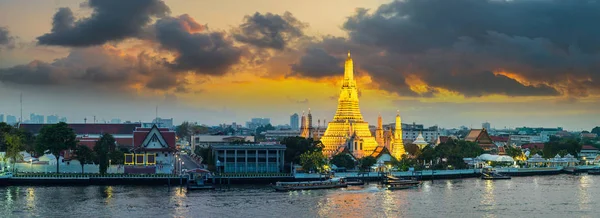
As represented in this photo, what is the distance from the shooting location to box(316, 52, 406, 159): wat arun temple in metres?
95.8

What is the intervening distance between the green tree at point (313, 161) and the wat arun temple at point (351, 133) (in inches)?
596

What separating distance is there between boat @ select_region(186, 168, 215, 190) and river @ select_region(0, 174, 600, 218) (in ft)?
5.14

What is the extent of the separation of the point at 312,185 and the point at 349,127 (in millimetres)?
32528

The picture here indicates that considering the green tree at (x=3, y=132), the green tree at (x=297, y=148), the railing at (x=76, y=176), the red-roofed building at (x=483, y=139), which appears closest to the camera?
the railing at (x=76, y=176)

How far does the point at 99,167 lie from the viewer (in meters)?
73.2

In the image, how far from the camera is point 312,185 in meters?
68.1

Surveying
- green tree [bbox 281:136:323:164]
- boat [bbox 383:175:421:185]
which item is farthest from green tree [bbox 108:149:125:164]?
boat [bbox 383:175:421:185]

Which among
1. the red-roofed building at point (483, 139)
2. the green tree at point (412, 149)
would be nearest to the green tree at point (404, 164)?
the green tree at point (412, 149)

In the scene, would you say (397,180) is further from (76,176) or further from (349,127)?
(76,176)

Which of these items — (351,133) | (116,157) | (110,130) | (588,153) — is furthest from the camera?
(588,153)

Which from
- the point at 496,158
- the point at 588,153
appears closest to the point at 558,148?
the point at 588,153

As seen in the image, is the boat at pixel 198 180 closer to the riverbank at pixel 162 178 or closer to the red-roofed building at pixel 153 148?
the riverbank at pixel 162 178

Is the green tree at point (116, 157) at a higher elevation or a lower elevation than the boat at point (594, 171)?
higher

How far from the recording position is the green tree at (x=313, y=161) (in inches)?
3000
